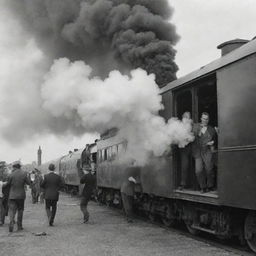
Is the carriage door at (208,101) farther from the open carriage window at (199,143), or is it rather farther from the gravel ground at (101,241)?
the gravel ground at (101,241)

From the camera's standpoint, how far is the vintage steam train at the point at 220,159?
6.43 metres

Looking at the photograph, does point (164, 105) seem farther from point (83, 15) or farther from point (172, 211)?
point (83, 15)

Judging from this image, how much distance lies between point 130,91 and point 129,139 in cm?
193

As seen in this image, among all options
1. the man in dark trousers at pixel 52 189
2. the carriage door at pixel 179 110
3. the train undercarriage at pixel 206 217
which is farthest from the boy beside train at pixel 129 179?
the train undercarriage at pixel 206 217

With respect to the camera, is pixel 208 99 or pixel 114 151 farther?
pixel 114 151

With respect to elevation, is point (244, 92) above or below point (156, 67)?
below

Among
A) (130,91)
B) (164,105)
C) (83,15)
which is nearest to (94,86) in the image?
(130,91)

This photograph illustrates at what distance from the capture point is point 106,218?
43.2 feet

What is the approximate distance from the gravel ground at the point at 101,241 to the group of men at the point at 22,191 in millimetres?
330

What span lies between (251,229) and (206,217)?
142 centimetres

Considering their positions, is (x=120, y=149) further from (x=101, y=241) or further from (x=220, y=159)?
(x=220, y=159)

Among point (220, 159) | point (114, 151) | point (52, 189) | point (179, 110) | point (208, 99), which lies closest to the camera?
point (220, 159)

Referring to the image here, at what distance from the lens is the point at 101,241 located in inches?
342

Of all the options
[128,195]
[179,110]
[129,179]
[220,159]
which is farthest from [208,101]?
[128,195]
